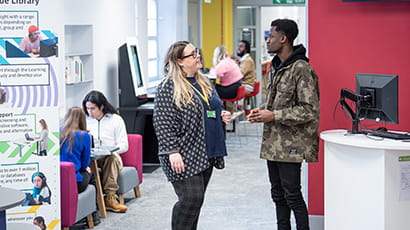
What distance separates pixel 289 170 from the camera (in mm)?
4680

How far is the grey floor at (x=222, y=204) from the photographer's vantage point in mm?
6188

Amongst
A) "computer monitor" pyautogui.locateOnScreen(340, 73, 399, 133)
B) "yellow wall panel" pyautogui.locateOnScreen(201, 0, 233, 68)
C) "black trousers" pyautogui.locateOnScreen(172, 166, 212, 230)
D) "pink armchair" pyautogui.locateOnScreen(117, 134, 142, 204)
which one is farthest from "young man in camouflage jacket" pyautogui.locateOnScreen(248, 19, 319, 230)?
"yellow wall panel" pyautogui.locateOnScreen(201, 0, 233, 68)

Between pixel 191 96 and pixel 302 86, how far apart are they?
79cm

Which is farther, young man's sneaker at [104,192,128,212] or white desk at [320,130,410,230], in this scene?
young man's sneaker at [104,192,128,212]

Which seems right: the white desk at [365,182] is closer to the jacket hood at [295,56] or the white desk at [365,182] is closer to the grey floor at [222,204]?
the jacket hood at [295,56]

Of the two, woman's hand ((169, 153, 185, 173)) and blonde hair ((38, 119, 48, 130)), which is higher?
blonde hair ((38, 119, 48, 130))

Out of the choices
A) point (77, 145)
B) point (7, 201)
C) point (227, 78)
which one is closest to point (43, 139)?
point (77, 145)

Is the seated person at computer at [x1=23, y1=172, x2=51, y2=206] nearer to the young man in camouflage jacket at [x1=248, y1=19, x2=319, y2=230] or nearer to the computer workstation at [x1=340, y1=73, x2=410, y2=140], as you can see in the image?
the young man in camouflage jacket at [x1=248, y1=19, x2=319, y2=230]

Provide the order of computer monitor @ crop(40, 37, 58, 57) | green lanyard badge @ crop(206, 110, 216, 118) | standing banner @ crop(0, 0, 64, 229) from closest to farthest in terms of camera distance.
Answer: green lanyard badge @ crop(206, 110, 216, 118) → standing banner @ crop(0, 0, 64, 229) → computer monitor @ crop(40, 37, 58, 57)

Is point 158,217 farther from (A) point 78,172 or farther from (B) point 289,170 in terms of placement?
(B) point 289,170

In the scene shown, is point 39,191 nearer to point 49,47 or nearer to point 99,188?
point 49,47

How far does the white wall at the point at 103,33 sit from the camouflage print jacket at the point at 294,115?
334 cm

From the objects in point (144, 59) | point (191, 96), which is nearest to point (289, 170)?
point (191, 96)

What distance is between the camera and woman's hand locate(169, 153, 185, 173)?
4.23 meters
